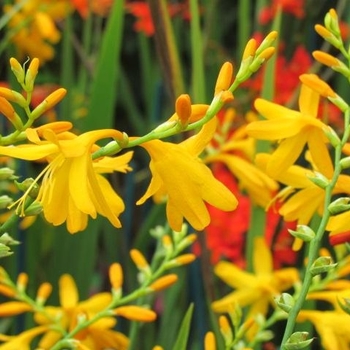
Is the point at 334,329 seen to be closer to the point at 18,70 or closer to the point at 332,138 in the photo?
the point at 332,138

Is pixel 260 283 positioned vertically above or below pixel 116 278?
below

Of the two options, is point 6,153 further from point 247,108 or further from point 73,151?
point 247,108

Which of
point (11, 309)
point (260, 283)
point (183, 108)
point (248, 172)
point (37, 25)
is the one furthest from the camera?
point (37, 25)

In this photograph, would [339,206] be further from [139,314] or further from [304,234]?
[139,314]

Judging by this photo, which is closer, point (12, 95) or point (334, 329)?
point (12, 95)

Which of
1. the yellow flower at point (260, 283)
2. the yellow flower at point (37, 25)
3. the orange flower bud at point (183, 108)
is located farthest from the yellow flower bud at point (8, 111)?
the yellow flower at point (37, 25)

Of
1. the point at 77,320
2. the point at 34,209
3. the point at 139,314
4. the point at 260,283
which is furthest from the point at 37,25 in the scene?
the point at 34,209

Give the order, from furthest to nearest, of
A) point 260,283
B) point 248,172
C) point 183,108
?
point 260,283, point 248,172, point 183,108

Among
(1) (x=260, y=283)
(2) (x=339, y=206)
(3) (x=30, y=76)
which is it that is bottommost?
(1) (x=260, y=283)
